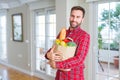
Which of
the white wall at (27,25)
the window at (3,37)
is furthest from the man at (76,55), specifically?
the window at (3,37)

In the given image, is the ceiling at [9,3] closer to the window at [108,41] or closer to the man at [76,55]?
the window at [108,41]

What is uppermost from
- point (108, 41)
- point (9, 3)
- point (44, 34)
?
point (9, 3)

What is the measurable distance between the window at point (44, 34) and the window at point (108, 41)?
5.14 ft

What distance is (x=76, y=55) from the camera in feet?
3.88

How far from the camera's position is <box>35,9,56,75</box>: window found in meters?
5.05

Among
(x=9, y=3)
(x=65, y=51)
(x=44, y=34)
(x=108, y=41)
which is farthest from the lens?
(x=9, y=3)

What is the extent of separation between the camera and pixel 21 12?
243 inches

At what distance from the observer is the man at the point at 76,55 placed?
45.3 inches

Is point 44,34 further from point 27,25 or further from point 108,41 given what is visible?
point 108,41

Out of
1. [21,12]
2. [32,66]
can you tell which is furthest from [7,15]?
[32,66]

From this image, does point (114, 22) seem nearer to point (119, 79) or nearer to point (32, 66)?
point (119, 79)

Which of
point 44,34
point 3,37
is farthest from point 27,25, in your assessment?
A: point 3,37

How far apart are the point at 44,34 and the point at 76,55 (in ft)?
13.7

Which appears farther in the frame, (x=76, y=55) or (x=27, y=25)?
(x=27, y=25)
